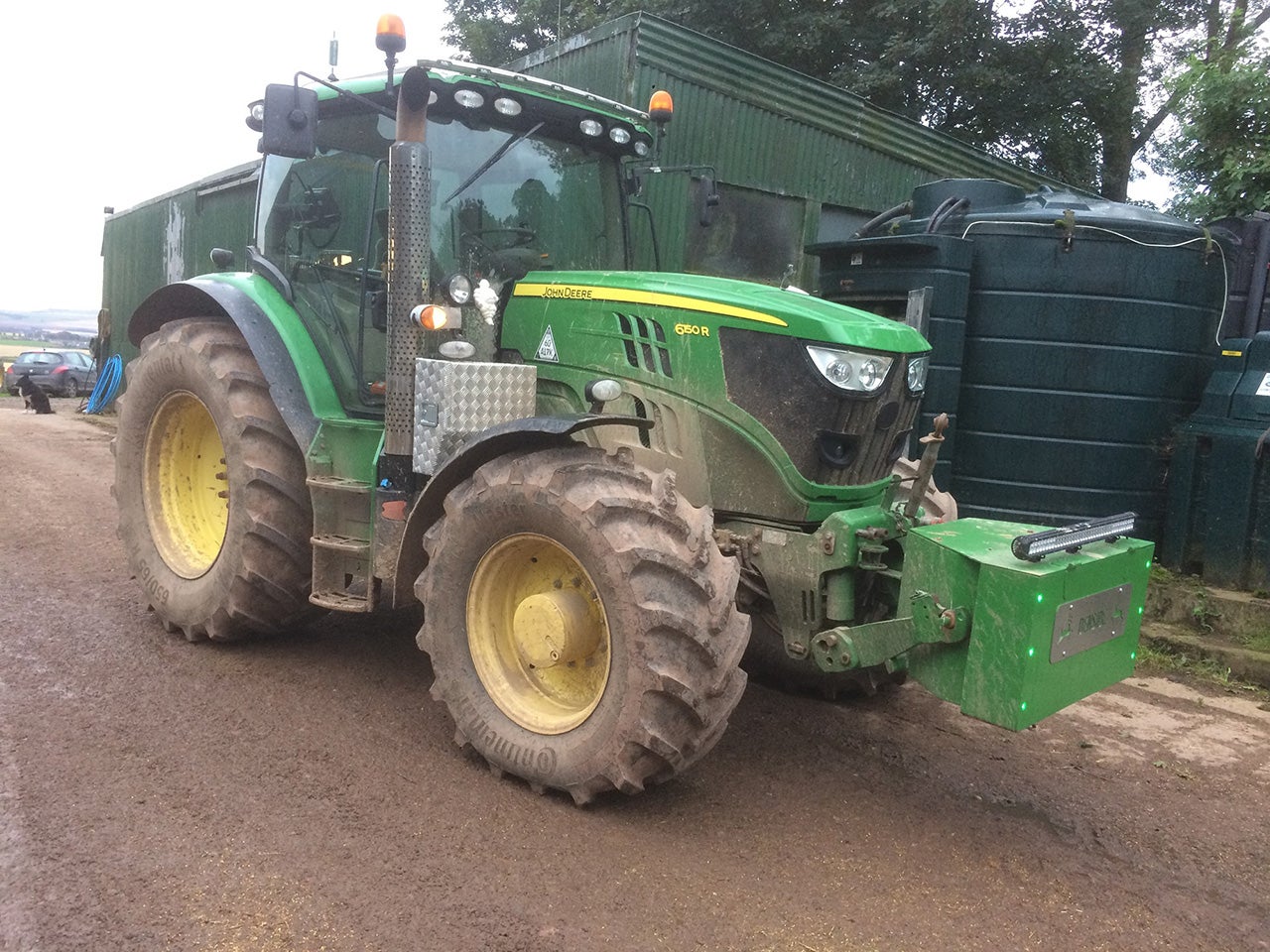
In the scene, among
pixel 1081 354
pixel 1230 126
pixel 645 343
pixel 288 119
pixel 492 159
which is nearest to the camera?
pixel 645 343

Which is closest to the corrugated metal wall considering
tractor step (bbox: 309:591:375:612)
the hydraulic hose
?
the hydraulic hose

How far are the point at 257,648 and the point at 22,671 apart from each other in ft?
3.16

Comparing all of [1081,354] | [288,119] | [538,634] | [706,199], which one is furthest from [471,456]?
[1081,354]

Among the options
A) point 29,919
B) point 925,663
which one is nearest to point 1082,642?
point 925,663

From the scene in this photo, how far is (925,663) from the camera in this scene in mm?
3295

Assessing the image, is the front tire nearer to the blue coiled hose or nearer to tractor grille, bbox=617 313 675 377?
tractor grille, bbox=617 313 675 377

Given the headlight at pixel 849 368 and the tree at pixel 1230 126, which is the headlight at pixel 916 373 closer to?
the headlight at pixel 849 368

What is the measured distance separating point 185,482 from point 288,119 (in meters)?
2.27

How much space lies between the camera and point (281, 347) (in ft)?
15.2

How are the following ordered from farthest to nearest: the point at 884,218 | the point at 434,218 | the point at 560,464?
the point at 884,218 → the point at 434,218 → the point at 560,464

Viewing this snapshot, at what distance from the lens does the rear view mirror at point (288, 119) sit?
3965 millimetres

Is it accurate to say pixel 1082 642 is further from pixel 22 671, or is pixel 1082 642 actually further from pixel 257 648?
pixel 22 671

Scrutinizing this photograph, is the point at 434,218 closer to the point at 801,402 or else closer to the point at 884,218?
the point at 801,402

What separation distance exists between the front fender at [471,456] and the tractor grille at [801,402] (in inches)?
15.4
